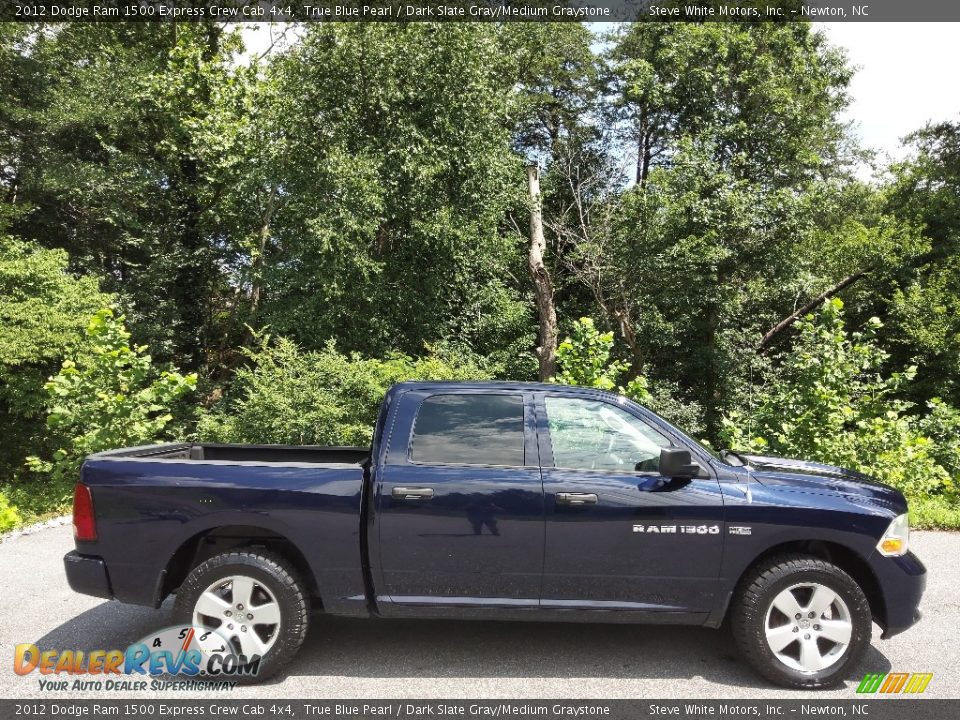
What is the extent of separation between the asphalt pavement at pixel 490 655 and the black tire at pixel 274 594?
16cm

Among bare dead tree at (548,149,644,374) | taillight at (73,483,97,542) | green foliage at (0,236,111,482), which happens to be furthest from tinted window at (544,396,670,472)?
bare dead tree at (548,149,644,374)

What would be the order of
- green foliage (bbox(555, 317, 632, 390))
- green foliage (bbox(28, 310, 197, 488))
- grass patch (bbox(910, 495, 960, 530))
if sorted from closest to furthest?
grass patch (bbox(910, 495, 960, 530))
green foliage (bbox(555, 317, 632, 390))
green foliage (bbox(28, 310, 197, 488))

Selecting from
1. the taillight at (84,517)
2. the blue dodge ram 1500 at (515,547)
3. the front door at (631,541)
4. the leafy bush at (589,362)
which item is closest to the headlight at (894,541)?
the blue dodge ram 1500 at (515,547)

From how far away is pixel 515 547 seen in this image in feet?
12.8

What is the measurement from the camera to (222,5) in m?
19.0

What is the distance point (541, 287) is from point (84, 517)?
1574 cm

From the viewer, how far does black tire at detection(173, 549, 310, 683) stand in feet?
12.7

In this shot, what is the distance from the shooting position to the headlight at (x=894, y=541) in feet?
12.8

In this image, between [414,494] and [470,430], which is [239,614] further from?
[470,430]

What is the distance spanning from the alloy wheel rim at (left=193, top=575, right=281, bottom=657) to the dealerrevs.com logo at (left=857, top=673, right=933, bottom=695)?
135 inches

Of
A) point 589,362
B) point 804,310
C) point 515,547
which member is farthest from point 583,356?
point 804,310

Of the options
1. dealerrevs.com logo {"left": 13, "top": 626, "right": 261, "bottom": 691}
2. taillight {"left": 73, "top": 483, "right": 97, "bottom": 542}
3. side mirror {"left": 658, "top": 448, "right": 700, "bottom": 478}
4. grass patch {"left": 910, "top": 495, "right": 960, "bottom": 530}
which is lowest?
grass patch {"left": 910, "top": 495, "right": 960, "bottom": 530}

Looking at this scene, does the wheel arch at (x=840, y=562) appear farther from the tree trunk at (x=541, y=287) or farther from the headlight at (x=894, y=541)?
the tree trunk at (x=541, y=287)

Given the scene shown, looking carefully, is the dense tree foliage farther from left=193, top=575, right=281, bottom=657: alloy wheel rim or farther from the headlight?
the headlight
